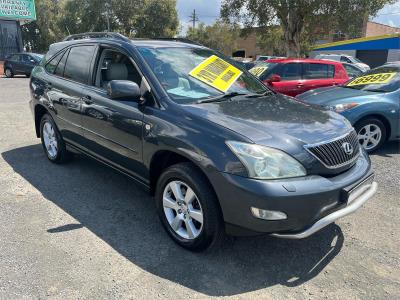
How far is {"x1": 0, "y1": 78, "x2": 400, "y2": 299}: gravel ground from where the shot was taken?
9.14ft

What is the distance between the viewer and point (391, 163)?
5.67m

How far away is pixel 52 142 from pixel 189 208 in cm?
313

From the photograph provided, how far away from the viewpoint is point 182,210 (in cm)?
324

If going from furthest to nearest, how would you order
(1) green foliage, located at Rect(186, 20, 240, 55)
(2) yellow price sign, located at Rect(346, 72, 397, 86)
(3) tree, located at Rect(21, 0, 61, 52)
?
1. (1) green foliage, located at Rect(186, 20, 240, 55)
2. (3) tree, located at Rect(21, 0, 61, 52)
3. (2) yellow price sign, located at Rect(346, 72, 397, 86)

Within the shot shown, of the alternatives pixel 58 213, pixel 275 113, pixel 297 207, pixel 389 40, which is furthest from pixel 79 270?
pixel 389 40

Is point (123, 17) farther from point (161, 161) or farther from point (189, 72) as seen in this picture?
point (161, 161)

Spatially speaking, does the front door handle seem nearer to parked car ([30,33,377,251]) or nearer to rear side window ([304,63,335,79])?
parked car ([30,33,377,251])

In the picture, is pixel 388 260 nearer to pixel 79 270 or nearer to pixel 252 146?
pixel 252 146

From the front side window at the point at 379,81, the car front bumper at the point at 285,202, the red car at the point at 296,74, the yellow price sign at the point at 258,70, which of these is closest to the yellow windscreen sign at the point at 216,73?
the car front bumper at the point at 285,202

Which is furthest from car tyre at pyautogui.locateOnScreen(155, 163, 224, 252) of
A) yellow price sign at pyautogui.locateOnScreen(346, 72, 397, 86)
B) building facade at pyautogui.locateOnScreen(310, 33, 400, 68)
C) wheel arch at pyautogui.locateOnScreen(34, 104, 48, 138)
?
building facade at pyautogui.locateOnScreen(310, 33, 400, 68)

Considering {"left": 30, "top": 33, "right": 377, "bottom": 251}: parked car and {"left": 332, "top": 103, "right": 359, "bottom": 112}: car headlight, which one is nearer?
{"left": 30, "top": 33, "right": 377, "bottom": 251}: parked car

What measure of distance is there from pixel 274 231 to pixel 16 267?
6.74 feet

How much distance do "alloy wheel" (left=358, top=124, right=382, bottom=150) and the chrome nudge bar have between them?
296cm

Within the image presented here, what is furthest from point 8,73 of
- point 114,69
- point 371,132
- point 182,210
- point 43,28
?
point 43,28
